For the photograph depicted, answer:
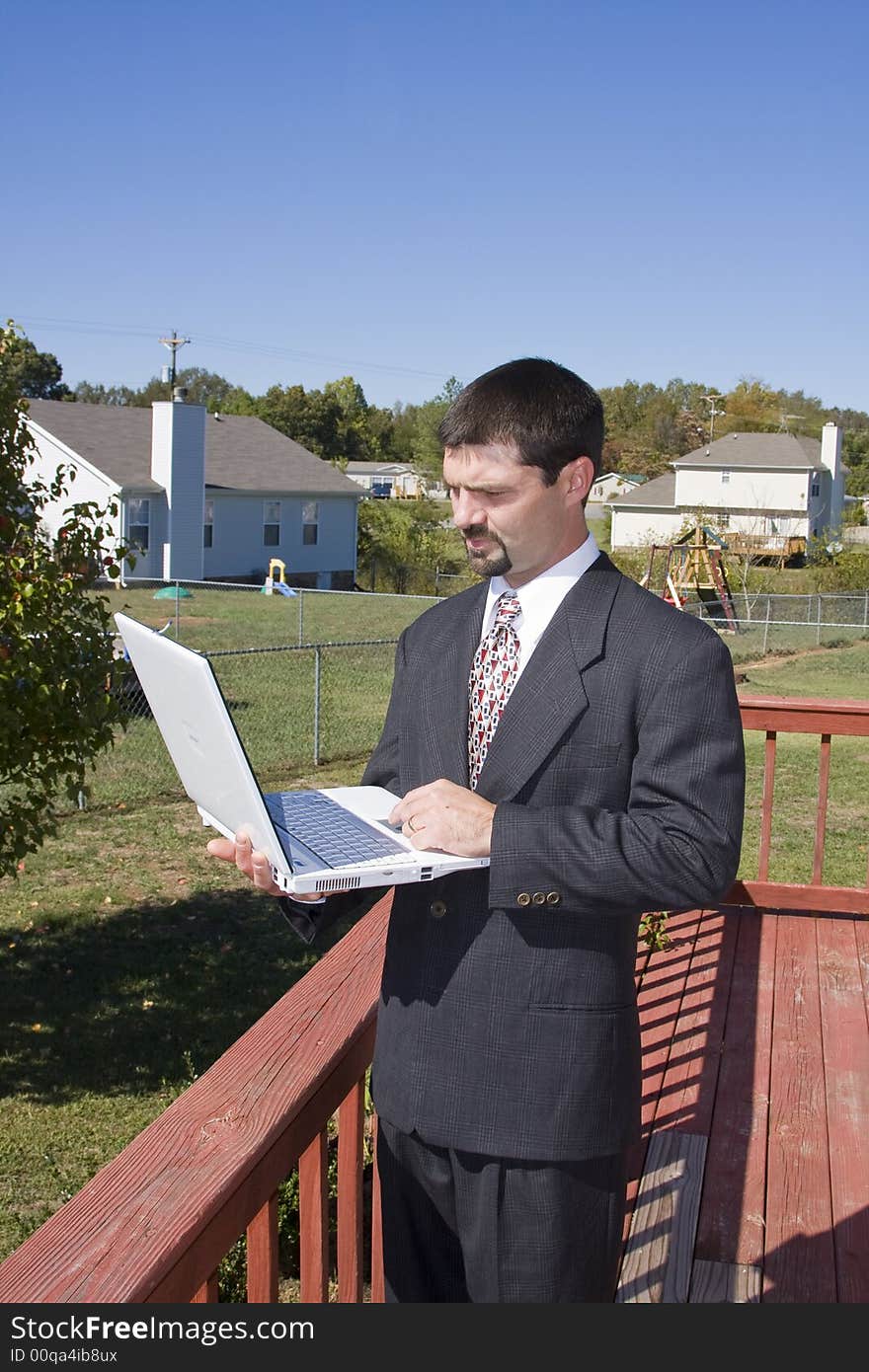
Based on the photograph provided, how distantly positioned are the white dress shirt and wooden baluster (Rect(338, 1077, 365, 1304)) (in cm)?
82

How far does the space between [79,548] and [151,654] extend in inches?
158

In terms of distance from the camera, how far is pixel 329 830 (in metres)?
1.77

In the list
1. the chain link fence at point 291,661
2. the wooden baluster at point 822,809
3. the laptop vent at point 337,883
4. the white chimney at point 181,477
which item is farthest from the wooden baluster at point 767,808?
the white chimney at point 181,477

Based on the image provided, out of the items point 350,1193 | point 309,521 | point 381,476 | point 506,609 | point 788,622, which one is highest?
point 381,476

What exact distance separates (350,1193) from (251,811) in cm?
87

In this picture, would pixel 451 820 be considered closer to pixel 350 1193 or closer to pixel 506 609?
pixel 506 609

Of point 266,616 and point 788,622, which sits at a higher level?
point 788,622

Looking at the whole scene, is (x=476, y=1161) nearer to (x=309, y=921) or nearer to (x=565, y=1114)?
(x=565, y=1114)

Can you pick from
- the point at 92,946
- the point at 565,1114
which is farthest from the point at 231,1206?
the point at 92,946

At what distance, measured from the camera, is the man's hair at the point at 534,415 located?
1.71 meters

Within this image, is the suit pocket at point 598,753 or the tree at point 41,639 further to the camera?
the tree at point 41,639

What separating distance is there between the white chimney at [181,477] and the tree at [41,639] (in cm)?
2384

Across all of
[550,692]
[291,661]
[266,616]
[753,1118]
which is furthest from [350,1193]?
[266,616]

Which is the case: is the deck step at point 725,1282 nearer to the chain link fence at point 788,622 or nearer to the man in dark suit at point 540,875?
the man in dark suit at point 540,875
